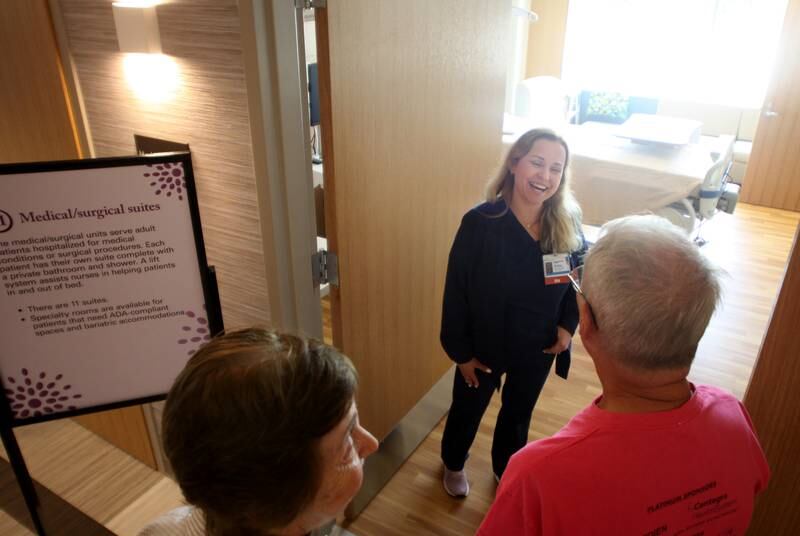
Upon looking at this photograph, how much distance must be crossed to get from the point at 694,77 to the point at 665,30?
63 centimetres

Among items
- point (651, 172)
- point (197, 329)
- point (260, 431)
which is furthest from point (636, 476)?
point (651, 172)

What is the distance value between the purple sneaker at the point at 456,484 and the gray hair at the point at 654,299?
1.56 metres

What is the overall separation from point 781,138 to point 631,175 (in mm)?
2175

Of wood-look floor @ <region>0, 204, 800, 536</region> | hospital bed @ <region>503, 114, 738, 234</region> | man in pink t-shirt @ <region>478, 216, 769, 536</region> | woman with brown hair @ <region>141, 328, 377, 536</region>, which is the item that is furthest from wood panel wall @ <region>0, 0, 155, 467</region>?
hospital bed @ <region>503, 114, 738, 234</region>

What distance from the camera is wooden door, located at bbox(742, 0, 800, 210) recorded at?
516 cm

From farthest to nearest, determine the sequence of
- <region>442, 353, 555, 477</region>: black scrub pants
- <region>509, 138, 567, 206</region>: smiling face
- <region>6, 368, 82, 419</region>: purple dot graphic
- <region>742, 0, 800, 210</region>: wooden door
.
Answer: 1. <region>742, 0, 800, 210</region>: wooden door
2. <region>442, 353, 555, 477</region>: black scrub pants
3. <region>509, 138, 567, 206</region>: smiling face
4. <region>6, 368, 82, 419</region>: purple dot graphic

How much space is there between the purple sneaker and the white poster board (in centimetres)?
129

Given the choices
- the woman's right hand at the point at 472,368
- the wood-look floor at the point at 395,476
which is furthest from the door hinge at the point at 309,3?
the wood-look floor at the point at 395,476

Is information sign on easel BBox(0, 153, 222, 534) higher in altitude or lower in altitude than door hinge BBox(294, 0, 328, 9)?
lower

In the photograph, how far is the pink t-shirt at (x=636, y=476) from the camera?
0.93 m

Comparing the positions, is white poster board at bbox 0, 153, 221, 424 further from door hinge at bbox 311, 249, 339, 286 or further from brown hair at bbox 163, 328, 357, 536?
brown hair at bbox 163, 328, 357, 536

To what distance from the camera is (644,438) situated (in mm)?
943

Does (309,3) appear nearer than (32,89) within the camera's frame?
Yes

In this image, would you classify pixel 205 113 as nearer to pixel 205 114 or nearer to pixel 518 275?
pixel 205 114
